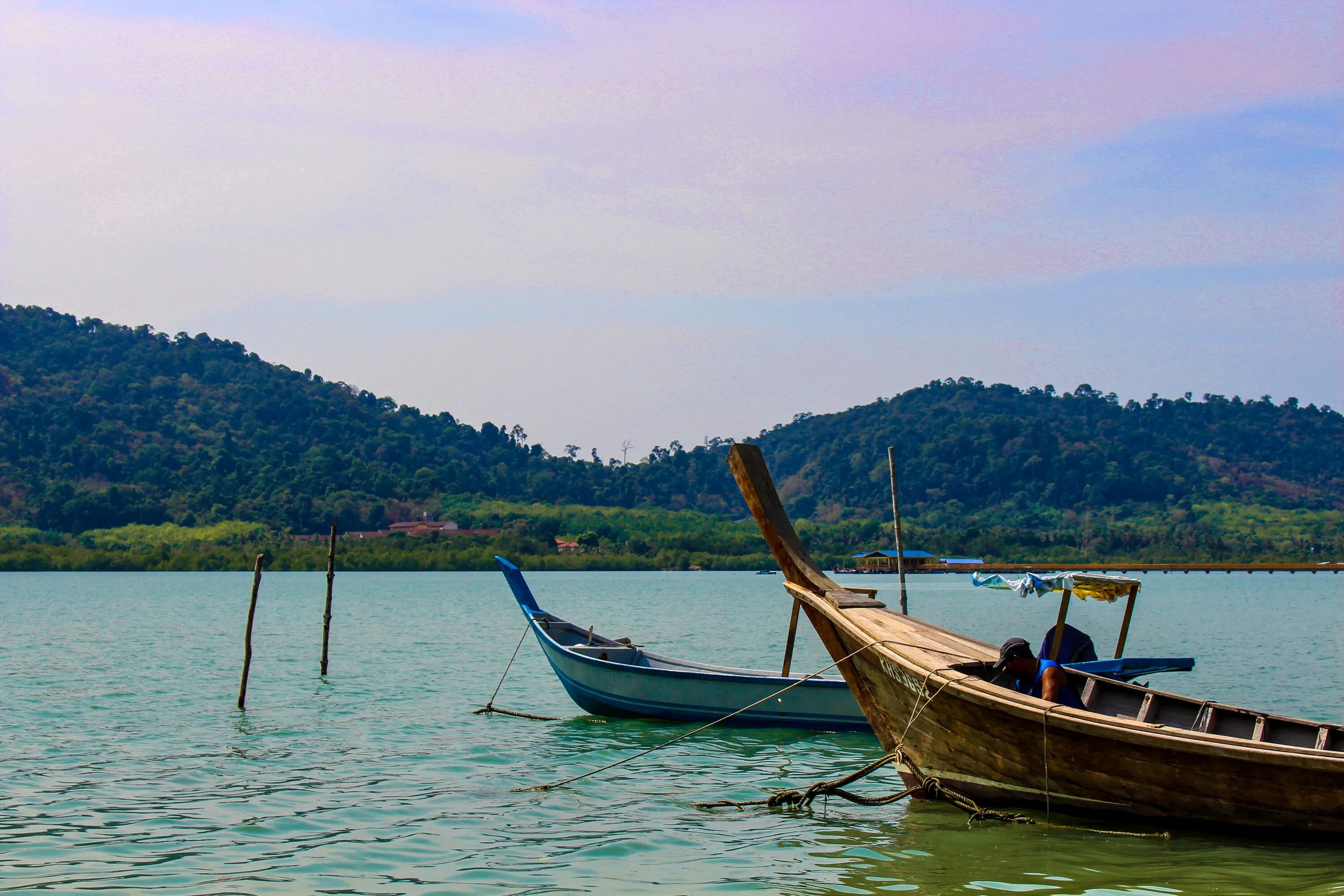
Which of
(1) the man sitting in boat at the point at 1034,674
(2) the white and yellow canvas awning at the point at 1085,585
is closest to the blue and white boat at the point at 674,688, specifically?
(2) the white and yellow canvas awning at the point at 1085,585

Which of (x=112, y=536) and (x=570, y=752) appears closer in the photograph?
(x=570, y=752)

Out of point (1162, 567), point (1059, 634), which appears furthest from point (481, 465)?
point (1059, 634)

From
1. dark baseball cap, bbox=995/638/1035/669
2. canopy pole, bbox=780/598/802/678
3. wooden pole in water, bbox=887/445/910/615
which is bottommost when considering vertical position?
canopy pole, bbox=780/598/802/678

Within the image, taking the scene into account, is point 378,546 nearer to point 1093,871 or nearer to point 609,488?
point 609,488

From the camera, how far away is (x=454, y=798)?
13234 millimetres

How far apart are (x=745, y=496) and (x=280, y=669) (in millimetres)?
19985

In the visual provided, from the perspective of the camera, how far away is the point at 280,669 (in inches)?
1150

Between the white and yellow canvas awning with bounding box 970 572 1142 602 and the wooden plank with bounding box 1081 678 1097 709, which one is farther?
the white and yellow canvas awning with bounding box 970 572 1142 602

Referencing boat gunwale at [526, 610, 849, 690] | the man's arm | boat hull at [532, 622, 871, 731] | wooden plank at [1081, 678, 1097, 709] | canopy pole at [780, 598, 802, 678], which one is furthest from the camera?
canopy pole at [780, 598, 802, 678]

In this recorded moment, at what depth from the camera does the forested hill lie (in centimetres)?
12331

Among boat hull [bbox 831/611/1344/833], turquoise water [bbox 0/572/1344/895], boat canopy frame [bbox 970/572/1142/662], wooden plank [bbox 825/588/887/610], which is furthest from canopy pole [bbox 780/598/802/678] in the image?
boat hull [bbox 831/611/1344/833]

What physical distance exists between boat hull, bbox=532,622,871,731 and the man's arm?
583 centimetres

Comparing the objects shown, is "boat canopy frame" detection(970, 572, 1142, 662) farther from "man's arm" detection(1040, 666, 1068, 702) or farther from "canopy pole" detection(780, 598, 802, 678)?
"man's arm" detection(1040, 666, 1068, 702)

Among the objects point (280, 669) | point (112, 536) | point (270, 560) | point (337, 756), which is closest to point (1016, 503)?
point (270, 560)
